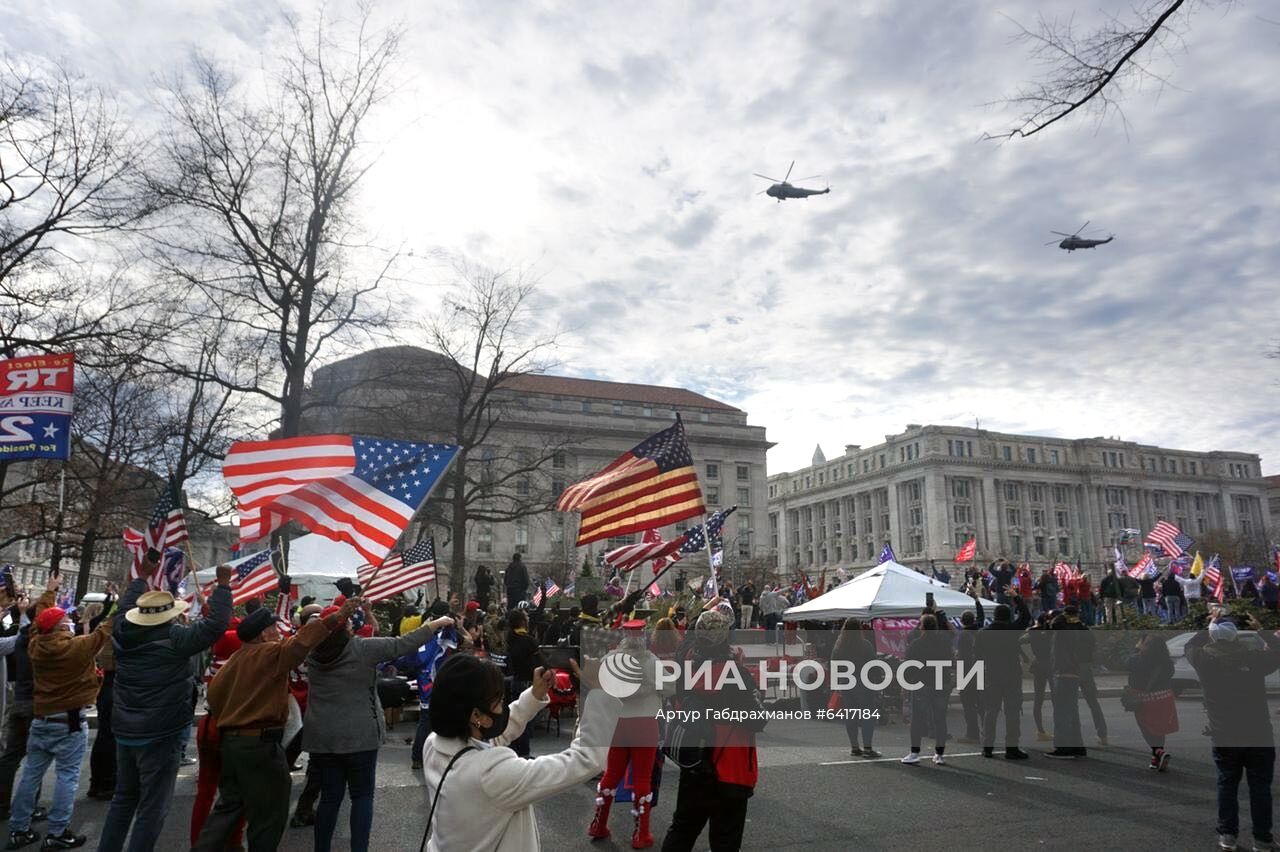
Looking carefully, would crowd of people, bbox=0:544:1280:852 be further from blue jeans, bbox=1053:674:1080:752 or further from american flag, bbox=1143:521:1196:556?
american flag, bbox=1143:521:1196:556

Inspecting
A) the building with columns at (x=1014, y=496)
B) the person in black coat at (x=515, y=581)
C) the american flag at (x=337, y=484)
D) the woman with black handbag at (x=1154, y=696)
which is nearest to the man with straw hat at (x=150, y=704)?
the american flag at (x=337, y=484)

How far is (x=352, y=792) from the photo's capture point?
5.79 meters

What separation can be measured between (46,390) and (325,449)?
A: 271 inches

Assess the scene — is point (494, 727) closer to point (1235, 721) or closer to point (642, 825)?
point (642, 825)

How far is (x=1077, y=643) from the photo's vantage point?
36.3ft

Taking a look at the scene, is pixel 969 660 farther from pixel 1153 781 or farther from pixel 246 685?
pixel 246 685

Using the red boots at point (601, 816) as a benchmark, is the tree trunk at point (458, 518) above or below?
above

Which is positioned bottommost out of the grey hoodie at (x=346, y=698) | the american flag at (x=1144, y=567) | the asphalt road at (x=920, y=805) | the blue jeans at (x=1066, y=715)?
the asphalt road at (x=920, y=805)

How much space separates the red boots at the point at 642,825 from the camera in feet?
22.7

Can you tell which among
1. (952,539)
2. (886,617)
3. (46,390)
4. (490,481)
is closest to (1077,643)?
(886,617)

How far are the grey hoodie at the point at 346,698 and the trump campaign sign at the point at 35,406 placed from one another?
7.68 m

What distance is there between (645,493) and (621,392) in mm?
89221

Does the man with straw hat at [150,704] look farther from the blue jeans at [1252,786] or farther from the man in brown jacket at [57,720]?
the blue jeans at [1252,786]

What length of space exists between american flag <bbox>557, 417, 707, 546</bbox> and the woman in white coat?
5804 millimetres
